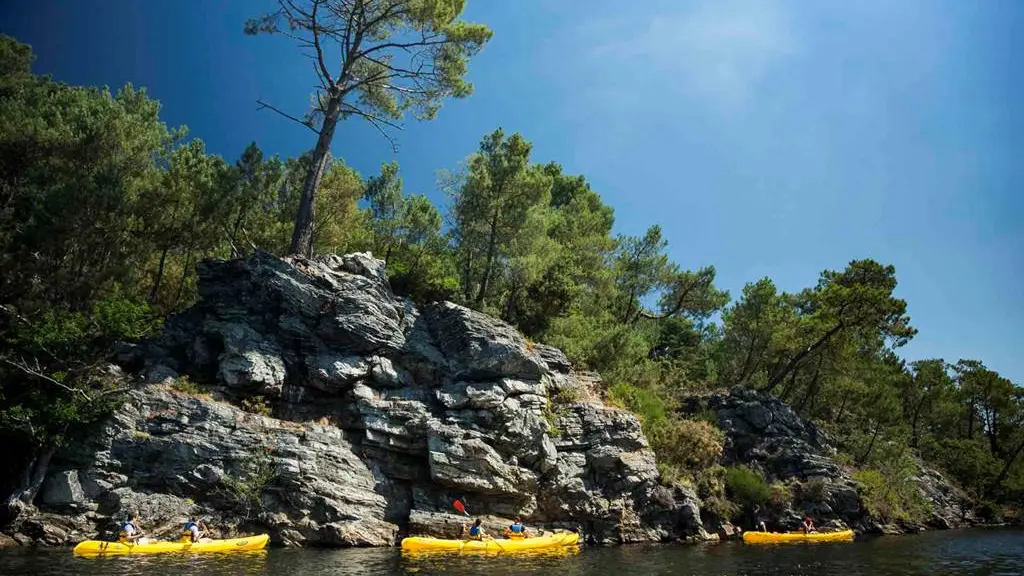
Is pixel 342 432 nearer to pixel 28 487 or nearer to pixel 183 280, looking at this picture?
pixel 28 487

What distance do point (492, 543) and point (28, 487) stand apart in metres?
16.0

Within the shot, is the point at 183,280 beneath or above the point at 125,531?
above

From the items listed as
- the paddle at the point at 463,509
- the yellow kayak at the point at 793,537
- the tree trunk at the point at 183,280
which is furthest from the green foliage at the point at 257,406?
the yellow kayak at the point at 793,537

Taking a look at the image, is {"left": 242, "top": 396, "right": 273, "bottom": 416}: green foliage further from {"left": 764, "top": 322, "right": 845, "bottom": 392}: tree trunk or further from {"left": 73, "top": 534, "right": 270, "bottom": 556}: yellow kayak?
{"left": 764, "top": 322, "right": 845, "bottom": 392}: tree trunk

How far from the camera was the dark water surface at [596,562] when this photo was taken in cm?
1634

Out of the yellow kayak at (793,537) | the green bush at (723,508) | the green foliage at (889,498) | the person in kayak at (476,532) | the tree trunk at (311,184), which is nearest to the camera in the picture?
the person in kayak at (476,532)

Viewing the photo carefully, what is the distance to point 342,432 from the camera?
2514 cm

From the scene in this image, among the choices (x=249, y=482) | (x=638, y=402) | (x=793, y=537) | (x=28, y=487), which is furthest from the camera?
(x=638, y=402)

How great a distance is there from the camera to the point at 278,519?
22.0m

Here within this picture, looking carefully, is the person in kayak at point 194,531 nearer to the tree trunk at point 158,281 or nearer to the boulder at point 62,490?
the boulder at point 62,490

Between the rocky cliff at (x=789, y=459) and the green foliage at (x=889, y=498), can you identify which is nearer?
the rocky cliff at (x=789, y=459)

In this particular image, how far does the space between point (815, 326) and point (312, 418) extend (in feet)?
110

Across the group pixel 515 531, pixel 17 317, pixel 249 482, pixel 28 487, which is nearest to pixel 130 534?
pixel 249 482

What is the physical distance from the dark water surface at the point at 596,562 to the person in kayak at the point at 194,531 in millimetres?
1021
